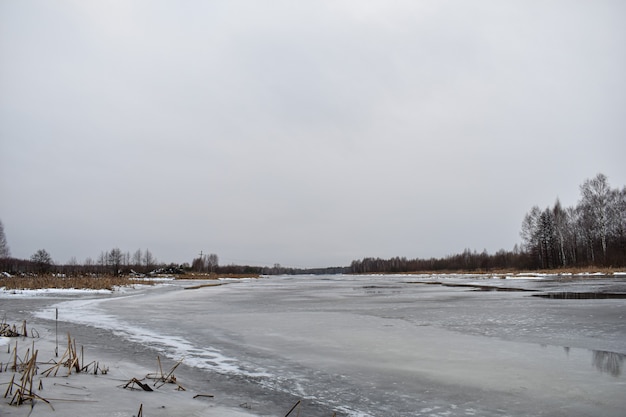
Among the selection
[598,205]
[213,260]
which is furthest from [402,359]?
[213,260]

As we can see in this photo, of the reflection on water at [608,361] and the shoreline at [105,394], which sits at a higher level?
the shoreline at [105,394]

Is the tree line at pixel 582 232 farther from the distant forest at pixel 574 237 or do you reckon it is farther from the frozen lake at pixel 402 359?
the frozen lake at pixel 402 359

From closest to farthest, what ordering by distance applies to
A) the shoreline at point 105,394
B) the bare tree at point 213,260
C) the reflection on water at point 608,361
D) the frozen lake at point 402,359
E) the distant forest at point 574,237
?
1. the shoreline at point 105,394
2. the frozen lake at point 402,359
3. the reflection on water at point 608,361
4. the distant forest at point 574,237
5. the bare tree at point 213,260

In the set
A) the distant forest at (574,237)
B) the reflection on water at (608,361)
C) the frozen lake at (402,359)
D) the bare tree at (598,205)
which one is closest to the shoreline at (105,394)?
the frozen lake at (402,359)

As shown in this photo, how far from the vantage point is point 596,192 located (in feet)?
173

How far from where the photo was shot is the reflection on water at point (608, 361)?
4.98 metres

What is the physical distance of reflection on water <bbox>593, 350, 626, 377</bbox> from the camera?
4.98 meters

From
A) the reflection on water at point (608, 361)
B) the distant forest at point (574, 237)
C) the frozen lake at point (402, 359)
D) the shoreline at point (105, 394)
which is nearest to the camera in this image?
the shoreline at point (105, 394)

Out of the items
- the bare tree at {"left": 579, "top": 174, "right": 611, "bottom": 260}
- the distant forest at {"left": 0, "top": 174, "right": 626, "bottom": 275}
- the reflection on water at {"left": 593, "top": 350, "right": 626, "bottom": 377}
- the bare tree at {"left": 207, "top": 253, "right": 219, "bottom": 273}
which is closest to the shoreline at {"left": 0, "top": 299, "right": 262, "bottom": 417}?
the reflection on water at {"left": 593, "top": 350, "right": 626, "bottom": 377}

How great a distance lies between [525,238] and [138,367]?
76024 millimetres

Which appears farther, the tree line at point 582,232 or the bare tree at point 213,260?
the bare tree at point 213,260

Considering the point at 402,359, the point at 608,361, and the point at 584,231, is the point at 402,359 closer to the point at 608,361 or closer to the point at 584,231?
the point at 608,361

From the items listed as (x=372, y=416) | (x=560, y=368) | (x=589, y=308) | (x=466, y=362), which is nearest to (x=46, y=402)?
(x=372, y=416)

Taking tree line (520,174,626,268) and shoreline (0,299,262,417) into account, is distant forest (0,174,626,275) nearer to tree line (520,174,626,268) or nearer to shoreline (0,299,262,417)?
tree line (520,174,626,268)
